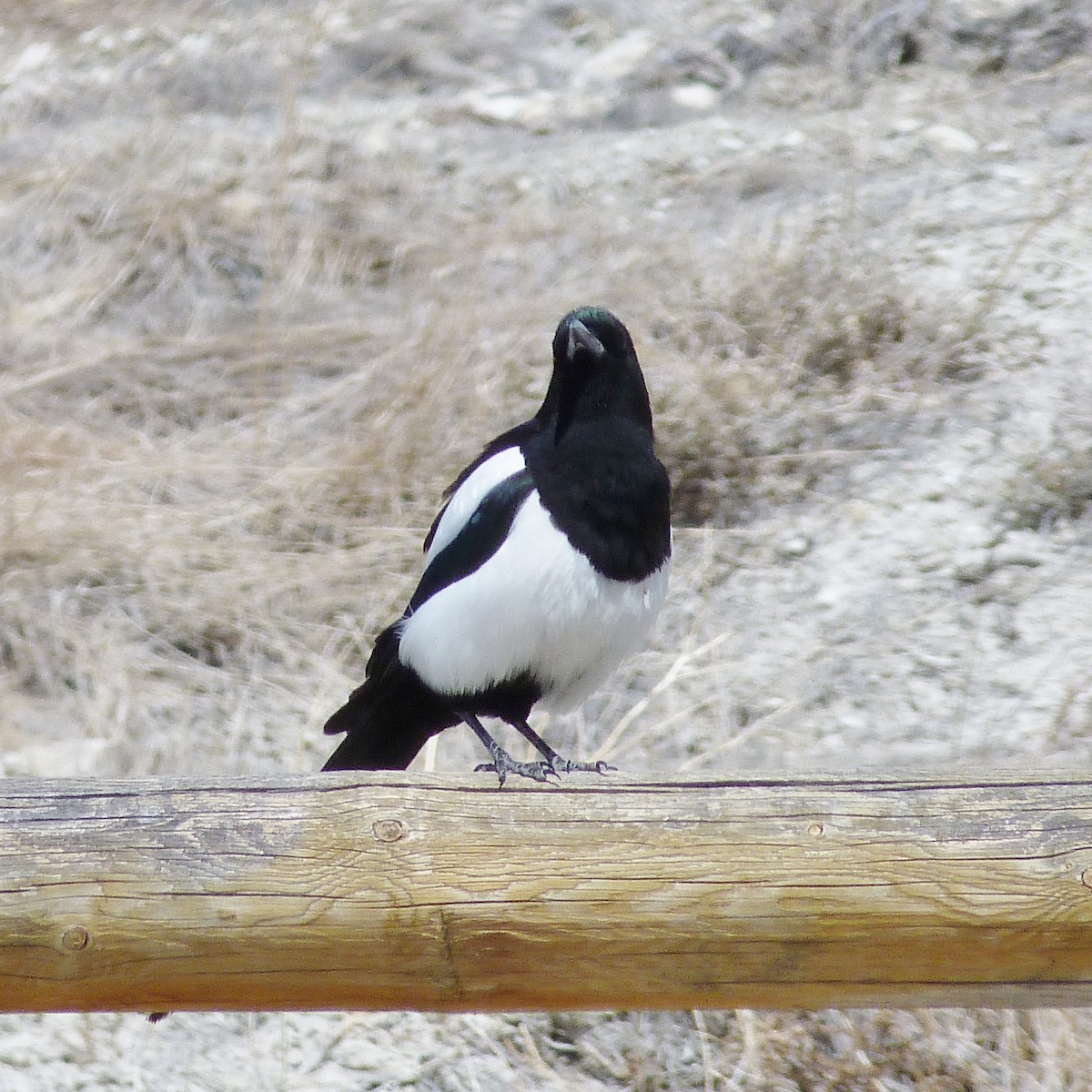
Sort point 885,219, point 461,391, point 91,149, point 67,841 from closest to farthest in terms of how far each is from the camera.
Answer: point 67,841 → point 461,391 → point 885,219 → point 91,149

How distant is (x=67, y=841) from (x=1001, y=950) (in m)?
0.94

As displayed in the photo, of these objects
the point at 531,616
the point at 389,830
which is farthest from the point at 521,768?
the point at 389,830

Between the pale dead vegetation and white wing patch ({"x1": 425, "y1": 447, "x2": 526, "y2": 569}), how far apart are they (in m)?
0.85

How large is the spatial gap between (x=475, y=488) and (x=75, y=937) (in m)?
1.24

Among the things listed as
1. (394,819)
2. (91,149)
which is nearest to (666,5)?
(91,149)

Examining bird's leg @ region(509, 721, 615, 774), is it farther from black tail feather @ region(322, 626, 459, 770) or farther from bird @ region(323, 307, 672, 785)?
black tail feather @ region(322, 626, 459, 770)

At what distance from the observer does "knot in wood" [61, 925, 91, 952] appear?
153 cm

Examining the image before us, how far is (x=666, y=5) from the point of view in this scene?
6676mm

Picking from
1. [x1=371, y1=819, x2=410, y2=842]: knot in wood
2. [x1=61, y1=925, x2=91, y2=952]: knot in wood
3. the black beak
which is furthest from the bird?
[x1=61, y1=925, x2=91, y2=952]: knot in wood

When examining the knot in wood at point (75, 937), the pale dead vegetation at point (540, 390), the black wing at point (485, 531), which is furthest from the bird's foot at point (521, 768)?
the pale dead vegetation at point (540, 390)

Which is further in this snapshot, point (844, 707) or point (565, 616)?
point (844, 707)

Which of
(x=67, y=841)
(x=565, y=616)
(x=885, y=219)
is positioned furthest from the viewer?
(x=885, y=219)

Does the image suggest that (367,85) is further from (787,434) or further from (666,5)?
(787,434)

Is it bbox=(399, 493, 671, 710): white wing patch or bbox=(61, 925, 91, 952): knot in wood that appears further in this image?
bbox=(399, 493, 671, 710): white wing patch
